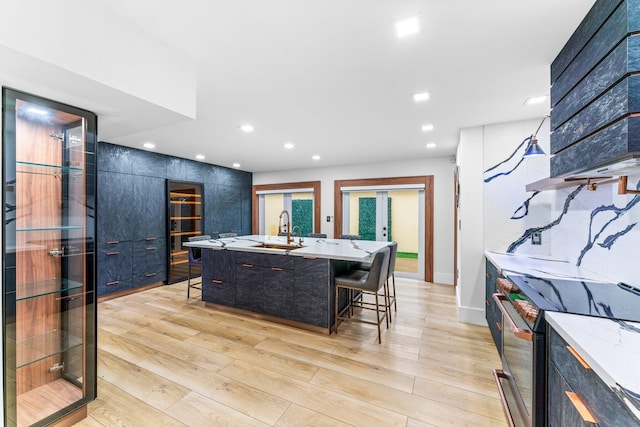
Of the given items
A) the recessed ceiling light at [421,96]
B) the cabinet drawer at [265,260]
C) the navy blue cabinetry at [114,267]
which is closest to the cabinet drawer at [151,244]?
the navy blue cabinetry at [114,267]

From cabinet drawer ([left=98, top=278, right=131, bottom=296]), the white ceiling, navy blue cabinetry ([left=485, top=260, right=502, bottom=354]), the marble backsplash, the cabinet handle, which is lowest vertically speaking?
the cabinet handle

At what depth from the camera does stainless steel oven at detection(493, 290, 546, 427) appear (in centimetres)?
129

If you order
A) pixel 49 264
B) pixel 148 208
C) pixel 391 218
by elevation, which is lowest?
pixel 49 264

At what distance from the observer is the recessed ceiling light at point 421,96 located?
248cm

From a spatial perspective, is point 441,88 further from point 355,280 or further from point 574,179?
point 355,280

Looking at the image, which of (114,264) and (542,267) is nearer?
(542,267)

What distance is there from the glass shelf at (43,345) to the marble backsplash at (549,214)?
363cm

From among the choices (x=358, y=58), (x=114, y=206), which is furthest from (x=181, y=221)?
(x=358, y=58)

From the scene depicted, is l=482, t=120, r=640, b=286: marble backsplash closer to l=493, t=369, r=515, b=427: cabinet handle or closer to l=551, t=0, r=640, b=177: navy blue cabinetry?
l=551, t=0, r=640, b=177: navy blue cabinetry

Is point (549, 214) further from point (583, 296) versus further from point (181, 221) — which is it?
point (181, 221)

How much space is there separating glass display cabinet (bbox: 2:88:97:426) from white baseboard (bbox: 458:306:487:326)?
3588 millimetres

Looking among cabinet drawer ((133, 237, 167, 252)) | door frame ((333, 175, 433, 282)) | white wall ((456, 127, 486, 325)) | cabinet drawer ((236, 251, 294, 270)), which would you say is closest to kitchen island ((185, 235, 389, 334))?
cabinet drawer ((236, 251, 294, 270))

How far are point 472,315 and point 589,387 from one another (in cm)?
259

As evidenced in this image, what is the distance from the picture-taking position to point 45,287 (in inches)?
67.1
